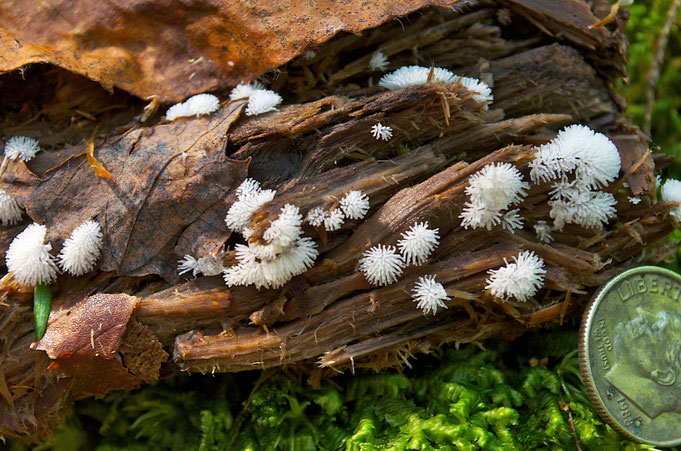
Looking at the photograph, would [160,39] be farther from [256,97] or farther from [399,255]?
[399,255]

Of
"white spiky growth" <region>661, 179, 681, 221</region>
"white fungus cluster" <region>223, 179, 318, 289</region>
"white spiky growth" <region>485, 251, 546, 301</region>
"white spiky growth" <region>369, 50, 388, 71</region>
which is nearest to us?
"white fungus cluster" <region>223, 179, 318, 289</region>

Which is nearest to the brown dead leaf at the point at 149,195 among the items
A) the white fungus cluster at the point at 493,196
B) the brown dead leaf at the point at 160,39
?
the brown dead leaf at the point at 160,39

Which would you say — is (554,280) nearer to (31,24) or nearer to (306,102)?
(306,102)

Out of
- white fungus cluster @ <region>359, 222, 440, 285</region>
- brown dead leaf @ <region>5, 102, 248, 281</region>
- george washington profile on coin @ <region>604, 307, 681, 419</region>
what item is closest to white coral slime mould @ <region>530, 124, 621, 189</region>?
white fungus cluster @ <region>359, 222, 440, 285</region>

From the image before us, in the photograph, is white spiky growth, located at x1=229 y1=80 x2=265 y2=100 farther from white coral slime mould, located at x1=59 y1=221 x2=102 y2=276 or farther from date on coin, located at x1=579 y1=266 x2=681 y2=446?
date on coin, located at x1=579 y1=266 x2=681 y2=446

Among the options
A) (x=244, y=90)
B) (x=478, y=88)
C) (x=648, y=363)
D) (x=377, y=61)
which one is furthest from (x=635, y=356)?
(x=244, y=90)

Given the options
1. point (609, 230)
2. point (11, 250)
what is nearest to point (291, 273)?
point (11, 250)

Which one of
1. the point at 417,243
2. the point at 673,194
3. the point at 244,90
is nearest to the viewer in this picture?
the point at 417,243

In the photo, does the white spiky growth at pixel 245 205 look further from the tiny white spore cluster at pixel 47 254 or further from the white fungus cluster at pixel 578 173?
the white fungus cluster at pixel 578 173
